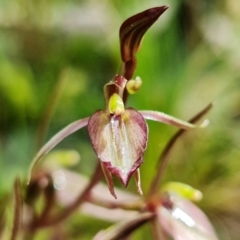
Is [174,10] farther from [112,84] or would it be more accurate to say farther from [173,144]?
→ [112,84]

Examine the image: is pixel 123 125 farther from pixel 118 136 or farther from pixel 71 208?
pixel 71 208

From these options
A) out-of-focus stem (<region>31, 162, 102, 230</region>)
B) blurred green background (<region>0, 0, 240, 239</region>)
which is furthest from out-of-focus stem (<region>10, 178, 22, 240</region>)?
blurred green background (<region>0, 0, 240, 239</region>)

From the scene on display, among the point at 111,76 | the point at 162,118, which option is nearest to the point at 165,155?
the point at 162,118

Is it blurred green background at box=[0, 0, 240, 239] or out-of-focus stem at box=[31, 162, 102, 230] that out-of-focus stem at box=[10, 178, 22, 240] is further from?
blurred green background at box=[0, 0, 240, 239]

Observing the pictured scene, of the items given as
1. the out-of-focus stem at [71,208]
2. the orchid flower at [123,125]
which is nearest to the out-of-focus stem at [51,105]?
the out-of-focus stem at [71,208]

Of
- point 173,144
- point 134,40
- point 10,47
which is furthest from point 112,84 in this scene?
point 10,47

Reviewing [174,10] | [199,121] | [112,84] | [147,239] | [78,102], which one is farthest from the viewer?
[174,10]
